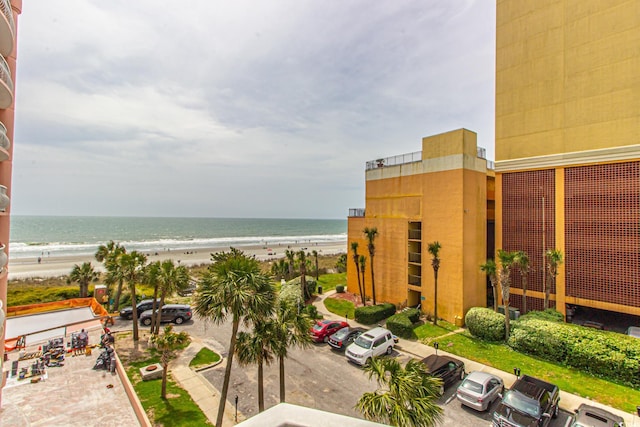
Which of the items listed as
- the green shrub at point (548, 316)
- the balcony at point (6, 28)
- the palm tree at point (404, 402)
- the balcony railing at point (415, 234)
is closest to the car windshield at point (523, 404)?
the palm tree at point (404, 402)

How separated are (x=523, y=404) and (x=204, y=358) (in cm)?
1589

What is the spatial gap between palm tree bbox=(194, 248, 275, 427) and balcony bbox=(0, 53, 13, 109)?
7.89 meters

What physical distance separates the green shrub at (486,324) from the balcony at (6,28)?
24920mm

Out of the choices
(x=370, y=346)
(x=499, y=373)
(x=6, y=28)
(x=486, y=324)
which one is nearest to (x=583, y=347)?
(x=499, y=373)

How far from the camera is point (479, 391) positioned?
12.9 meters

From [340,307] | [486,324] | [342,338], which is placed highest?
[486,324]

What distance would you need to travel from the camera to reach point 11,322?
22.7 metres

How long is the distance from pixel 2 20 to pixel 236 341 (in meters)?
12.0

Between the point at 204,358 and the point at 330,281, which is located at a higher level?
the point at 330,281

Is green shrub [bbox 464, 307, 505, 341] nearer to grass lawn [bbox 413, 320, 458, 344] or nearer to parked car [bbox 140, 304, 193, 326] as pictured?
grass lawn [bbox 413, 320, 458, 344]

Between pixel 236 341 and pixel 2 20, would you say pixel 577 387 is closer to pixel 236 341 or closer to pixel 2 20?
pixel 236 341

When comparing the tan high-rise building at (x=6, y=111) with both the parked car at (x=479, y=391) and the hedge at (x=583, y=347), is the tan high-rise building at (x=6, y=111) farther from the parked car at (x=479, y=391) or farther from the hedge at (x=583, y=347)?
the hedge at (x=583, y=347)

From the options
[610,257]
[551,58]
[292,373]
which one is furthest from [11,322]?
[551,58]

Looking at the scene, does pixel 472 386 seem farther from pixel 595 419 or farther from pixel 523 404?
pixel 595 419
